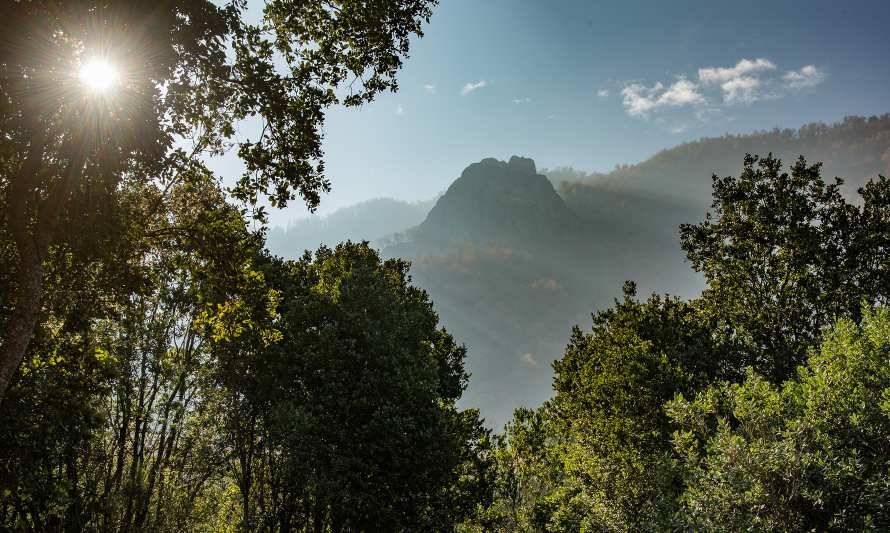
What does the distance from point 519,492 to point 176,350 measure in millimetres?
28732

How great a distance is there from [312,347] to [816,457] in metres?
17.8

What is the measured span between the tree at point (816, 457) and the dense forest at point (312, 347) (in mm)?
73

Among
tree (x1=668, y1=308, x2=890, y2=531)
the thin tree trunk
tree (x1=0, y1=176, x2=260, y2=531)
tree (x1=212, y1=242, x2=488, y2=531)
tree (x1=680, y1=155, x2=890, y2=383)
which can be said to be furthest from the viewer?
tree (x1=680, y1=155, x2=890, y2=383)

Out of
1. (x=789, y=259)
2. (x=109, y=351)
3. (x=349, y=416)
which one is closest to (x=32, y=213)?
(x=109, y=351)

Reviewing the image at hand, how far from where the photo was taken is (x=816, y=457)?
11.7 m

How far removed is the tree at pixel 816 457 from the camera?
11539mm

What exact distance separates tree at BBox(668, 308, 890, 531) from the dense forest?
2.9 inches

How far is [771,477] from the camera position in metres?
12.4

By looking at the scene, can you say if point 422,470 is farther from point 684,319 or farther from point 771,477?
point 684,319

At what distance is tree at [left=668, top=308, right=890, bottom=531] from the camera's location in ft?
37.9

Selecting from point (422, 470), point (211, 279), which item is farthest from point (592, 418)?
point (211, 279)

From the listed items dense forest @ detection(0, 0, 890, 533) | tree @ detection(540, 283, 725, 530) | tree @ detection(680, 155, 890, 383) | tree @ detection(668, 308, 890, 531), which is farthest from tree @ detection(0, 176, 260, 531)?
tree @ detection(680, 155, 890, 383)

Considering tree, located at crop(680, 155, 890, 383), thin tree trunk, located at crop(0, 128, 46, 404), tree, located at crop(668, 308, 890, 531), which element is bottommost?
tree, located at crop(668, 308, 890, 531)

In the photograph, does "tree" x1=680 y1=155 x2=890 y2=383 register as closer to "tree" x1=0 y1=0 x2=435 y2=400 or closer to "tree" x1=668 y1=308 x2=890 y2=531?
"tree" x1=668 y1=308 x2=890 y2=531
